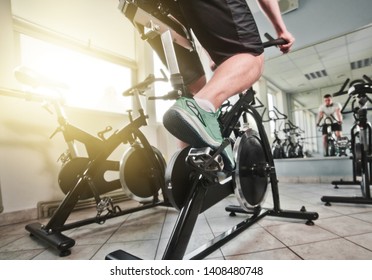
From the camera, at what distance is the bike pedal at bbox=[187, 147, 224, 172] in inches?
24.3

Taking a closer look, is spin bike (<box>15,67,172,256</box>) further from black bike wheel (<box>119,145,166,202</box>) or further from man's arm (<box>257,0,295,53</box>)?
man's arm (<box>257,0,295,53</box>)

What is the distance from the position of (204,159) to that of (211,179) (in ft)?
0.39

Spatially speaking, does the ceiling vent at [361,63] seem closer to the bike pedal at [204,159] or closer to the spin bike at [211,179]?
the spin bike at [211,179]

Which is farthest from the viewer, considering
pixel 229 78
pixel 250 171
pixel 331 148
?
pixel 331 148

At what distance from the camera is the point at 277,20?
95 cm

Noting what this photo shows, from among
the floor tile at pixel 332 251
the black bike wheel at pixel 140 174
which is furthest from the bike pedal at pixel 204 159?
the black bike wheel at pixel 140 174

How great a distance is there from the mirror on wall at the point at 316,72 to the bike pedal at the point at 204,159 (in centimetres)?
300

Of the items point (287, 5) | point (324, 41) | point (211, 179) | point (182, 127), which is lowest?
point (211, 179)

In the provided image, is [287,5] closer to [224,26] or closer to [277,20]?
[277,20]

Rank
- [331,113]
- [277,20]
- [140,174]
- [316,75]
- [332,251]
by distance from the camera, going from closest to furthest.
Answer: [332,251], [277,20], [140,174], [316,75], [331,113]

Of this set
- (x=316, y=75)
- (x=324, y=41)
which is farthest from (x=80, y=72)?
(x=316, y=75)

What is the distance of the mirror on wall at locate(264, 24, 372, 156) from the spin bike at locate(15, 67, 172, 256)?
8.81 ft

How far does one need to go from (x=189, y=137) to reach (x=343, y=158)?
3.22 m

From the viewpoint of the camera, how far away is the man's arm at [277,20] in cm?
93
